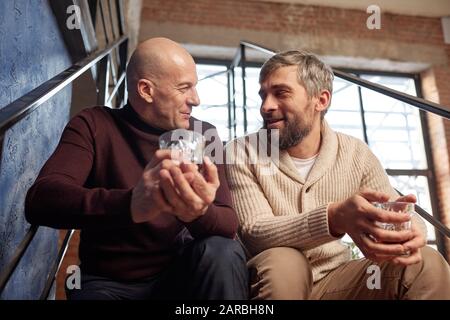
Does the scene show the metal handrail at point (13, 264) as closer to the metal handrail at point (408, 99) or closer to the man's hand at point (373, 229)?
the man's hand at point (373, 229)

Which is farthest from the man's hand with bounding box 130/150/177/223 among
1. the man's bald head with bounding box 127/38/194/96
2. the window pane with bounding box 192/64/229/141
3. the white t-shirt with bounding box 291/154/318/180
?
the window pane with bounding box 192/64/229/141

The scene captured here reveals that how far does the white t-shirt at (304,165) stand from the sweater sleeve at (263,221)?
159 millimetres

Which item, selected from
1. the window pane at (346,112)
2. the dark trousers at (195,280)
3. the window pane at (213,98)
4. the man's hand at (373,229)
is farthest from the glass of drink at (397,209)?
the window pane at (346,112)

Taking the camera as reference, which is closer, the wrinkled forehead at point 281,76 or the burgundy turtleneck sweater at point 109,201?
the burgundy turtleneck sweater at point 109,201

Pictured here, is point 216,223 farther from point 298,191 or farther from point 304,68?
point 304,68

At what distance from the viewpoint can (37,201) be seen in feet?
2.86

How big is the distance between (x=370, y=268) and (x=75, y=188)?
27.4 inches

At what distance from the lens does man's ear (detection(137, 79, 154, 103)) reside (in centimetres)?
124

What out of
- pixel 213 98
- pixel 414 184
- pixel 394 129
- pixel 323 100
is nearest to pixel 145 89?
pixel 323 100

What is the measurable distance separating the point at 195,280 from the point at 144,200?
0.65ft

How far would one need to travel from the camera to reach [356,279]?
3.60 ft

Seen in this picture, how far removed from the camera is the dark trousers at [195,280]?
0.84 meters
